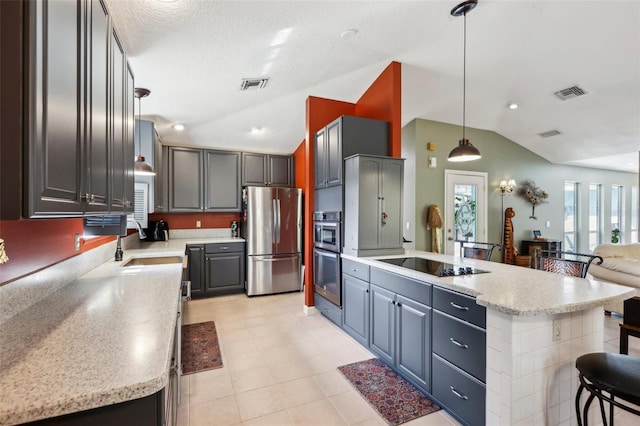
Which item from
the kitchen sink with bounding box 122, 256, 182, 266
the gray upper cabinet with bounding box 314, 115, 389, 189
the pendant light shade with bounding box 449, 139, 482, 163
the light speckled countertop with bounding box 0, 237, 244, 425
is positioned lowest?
the kitchen sink with bounding box 122, 256, 182, 266

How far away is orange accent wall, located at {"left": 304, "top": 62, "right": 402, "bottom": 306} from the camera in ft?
11.3

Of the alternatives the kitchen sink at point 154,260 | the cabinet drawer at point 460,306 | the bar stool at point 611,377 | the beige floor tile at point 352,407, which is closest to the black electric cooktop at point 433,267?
the cabinet drawer at point 460,306

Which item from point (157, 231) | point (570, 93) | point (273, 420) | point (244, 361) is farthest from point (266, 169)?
point (570, 93)

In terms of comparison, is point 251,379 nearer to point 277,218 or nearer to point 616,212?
point 277,218

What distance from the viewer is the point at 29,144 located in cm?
76

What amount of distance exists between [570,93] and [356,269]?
3.89 m

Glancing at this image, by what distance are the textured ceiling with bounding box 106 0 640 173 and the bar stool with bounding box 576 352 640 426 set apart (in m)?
2.62

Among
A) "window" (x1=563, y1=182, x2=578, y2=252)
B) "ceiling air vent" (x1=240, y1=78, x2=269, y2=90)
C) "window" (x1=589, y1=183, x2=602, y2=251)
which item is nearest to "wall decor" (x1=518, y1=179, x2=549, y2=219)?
"window" (x1=563, y1=182, x2=578, y2=252)

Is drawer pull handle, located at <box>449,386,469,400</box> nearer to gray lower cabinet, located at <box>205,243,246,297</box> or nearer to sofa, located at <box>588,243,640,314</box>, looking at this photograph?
sofa, located at <box>588,243,640,314</box>

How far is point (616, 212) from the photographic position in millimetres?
7781

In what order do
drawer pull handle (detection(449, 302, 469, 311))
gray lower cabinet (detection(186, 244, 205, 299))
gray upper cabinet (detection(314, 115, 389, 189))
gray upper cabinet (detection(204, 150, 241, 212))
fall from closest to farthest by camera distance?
drawer pull handle (detection(449, 302, 469, 311)) → gray upper cabinet (detection(314, 115, 389, 189)) → gray lower cabinet (detection(186, 244, 205, 299)) → gray upper cabinet (detection(204, 150, 241, 212))

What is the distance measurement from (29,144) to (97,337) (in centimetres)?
75

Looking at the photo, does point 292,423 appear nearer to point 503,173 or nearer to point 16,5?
point 16,5

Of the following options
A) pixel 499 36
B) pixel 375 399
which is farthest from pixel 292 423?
pixel 499 36
